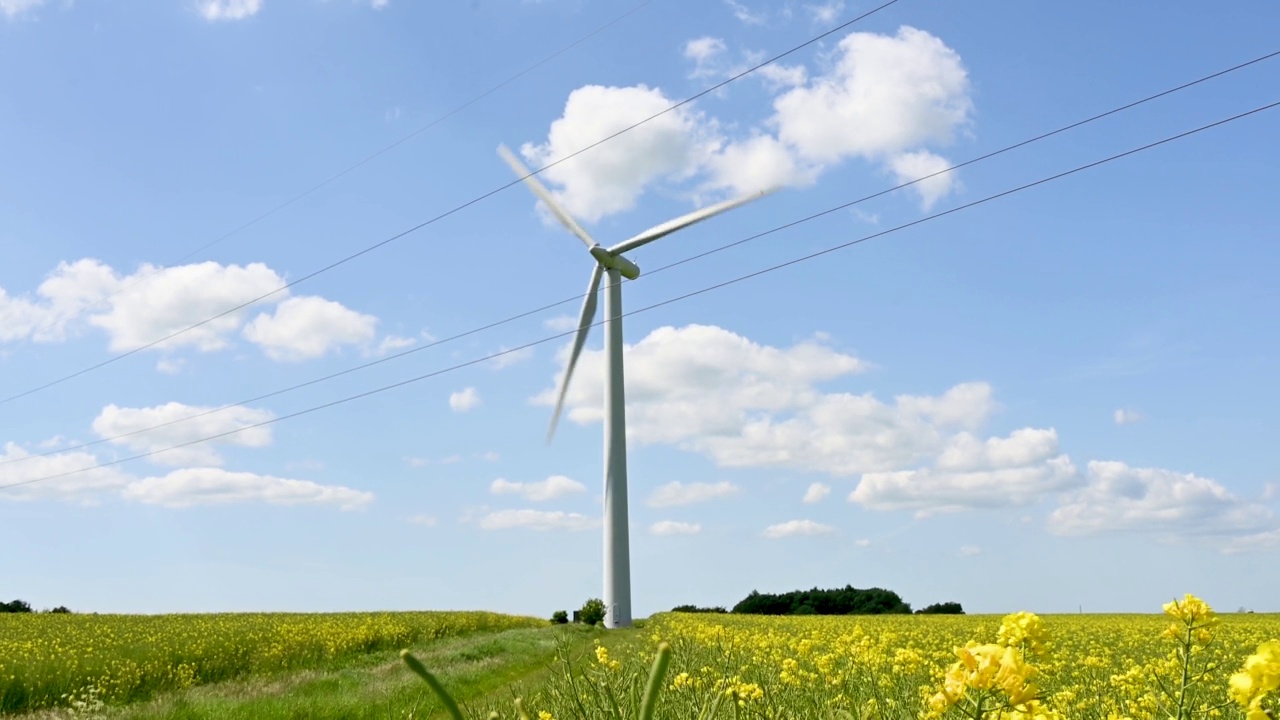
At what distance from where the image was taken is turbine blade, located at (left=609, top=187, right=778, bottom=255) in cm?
3067

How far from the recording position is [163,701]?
11766mm

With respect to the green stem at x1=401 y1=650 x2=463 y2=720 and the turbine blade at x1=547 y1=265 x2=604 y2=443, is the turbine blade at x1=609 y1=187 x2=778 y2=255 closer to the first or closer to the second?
the turbine blade at x1=547 y1=265 x2=604 y2=443

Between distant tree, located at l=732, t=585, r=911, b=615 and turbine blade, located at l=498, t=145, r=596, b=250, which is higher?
turbine blade, located at l=498, t=145, r=596, b=250

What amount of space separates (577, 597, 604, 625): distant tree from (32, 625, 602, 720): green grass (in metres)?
16.5

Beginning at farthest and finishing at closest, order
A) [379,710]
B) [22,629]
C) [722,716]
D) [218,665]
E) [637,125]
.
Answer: [637,125]
[22,629]
[218,665]
[379,710]
[722,716]

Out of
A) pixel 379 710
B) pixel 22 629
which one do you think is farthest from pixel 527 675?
pixel 22 629

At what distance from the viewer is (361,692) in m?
11.9

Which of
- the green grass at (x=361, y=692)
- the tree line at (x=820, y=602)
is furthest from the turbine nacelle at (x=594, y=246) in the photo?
the tree line at (x=820, y=602)

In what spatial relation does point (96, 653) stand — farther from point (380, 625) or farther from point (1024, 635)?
point (1024, 635)

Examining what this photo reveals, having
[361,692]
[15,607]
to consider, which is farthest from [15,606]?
[361,692]

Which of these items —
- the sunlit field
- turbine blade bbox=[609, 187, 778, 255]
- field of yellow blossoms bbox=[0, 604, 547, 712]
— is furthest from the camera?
turbine blade bbox=[609, 187, 778, 255]

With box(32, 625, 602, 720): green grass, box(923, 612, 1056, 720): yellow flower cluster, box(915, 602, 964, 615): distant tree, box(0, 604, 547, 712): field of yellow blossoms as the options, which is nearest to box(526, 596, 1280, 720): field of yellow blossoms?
box(923, 612, 1056, 720): yellow flower cluster

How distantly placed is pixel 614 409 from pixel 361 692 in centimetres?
2062

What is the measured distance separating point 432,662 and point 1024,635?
15450mm
